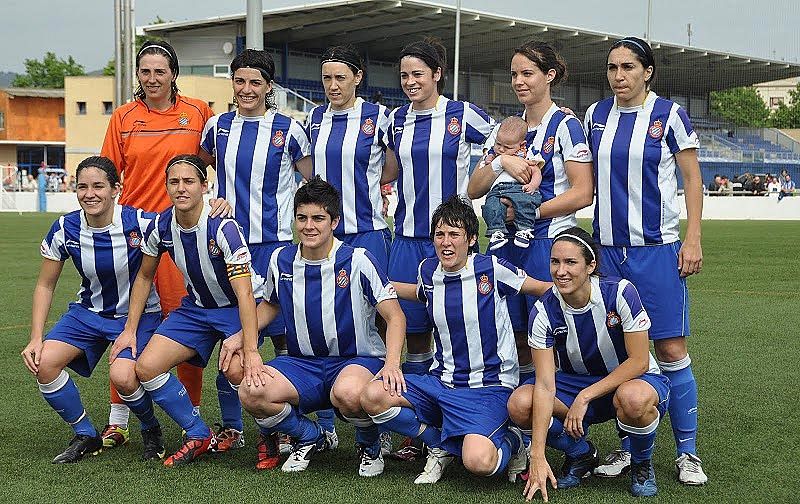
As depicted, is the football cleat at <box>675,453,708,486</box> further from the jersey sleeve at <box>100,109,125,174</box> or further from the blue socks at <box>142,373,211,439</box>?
the jersey sleeve at <box>100,109,125,174</box>

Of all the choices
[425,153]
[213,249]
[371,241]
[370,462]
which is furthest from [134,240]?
[370,462]

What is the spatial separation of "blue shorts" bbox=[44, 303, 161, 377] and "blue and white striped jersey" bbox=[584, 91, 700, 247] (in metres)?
2.20

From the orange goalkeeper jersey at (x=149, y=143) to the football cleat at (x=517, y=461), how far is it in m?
2.10

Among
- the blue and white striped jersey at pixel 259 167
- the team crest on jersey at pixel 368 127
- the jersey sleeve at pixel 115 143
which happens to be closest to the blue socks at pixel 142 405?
the blue and white striped jersey at pixel 259 167

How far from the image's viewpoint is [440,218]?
13.4ft

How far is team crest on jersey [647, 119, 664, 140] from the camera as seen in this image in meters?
4.11

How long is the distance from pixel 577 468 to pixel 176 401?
1807 mm

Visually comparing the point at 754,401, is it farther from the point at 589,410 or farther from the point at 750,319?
the point at 750,319

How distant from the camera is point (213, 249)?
4363mm

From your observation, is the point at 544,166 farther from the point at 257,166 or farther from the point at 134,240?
the point at 134,240

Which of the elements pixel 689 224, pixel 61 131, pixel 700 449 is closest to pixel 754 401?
pixel 700 449

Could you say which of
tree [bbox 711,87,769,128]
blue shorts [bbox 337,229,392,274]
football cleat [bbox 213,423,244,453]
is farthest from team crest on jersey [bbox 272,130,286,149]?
tree [bbox 711,87,769,128]

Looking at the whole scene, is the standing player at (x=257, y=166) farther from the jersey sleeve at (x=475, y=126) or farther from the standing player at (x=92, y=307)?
the jersey sleeve at (x=475, y=126)

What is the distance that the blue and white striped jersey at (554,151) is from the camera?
4250 millimetres
